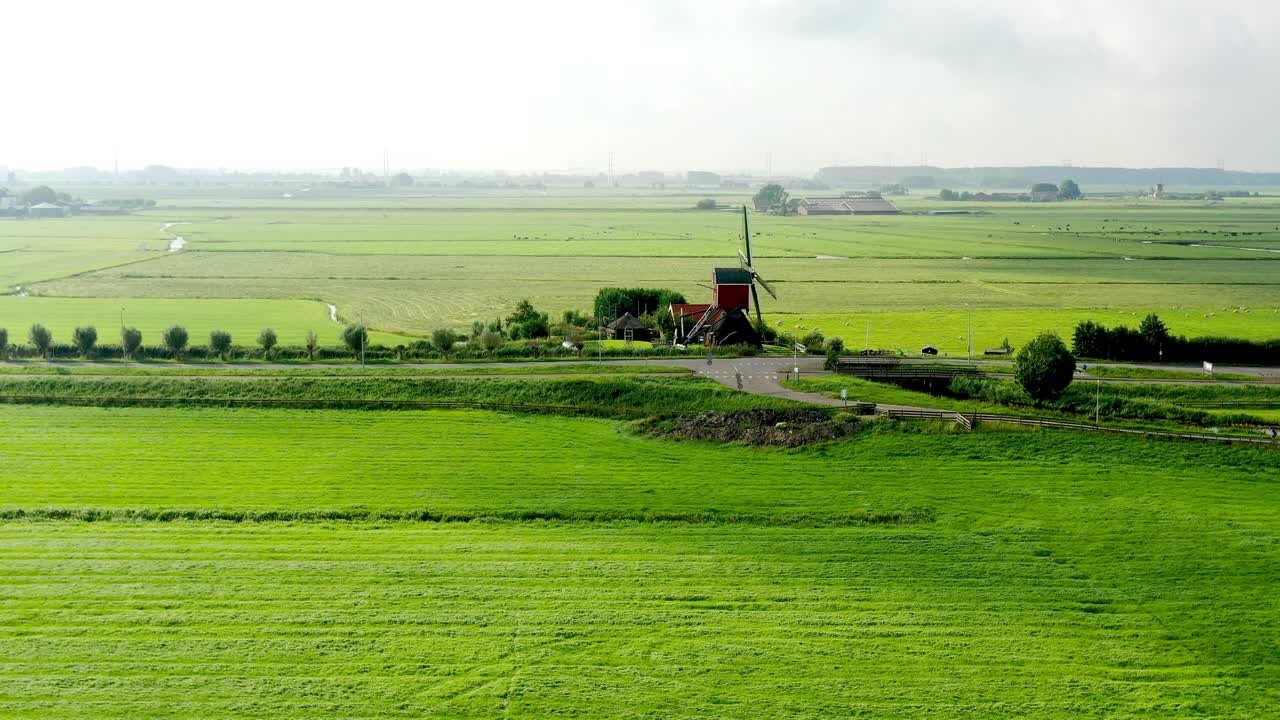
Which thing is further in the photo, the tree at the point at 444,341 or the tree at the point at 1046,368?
the tree at the point at 444,341

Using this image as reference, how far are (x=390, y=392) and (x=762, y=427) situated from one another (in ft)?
54.5

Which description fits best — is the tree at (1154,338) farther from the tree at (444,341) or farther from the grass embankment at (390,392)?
the tree at (444,341)

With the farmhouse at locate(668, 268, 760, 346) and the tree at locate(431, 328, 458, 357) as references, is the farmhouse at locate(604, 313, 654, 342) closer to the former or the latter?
the farmhouse at locate(668, 268, 760, 346)

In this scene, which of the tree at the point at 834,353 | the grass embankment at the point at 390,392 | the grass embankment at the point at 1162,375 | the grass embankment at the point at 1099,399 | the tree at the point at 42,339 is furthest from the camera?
the tree at the point at 42,339

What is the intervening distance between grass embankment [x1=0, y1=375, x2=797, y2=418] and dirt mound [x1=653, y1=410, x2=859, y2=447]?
231 cm

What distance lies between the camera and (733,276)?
59.6 meters

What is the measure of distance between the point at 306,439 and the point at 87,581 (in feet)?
A: 50.0

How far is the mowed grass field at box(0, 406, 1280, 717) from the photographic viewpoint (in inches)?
879

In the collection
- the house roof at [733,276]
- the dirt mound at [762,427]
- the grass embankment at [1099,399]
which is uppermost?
the house roof at [733,276]

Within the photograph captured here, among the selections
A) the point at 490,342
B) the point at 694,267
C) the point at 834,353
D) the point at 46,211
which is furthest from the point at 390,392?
the point at 46,211

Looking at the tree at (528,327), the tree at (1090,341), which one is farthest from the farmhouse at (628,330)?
the tree at (1090,341)

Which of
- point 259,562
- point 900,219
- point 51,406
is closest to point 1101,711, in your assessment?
point 259,562

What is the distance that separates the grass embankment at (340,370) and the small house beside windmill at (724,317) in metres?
6.81

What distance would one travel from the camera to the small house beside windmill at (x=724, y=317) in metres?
58.3
